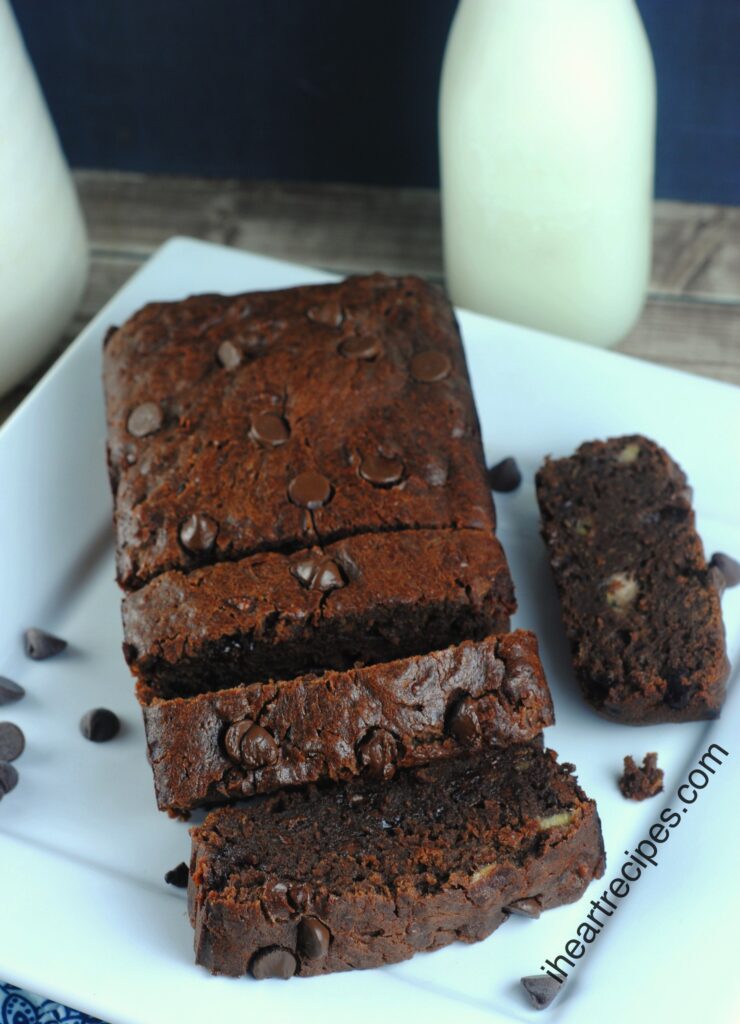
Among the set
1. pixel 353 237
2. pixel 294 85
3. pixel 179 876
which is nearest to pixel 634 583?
pixel 179 876

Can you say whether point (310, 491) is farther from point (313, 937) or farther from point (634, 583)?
point (313, 937)

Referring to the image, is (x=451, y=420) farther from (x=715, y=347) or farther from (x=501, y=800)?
(x=715, y=347)

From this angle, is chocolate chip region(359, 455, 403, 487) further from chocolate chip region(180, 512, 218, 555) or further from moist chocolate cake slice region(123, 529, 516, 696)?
chocolate chip region(180, 512, 218, 555)

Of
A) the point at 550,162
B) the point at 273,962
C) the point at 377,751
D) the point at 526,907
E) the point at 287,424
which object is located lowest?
the point at 526,907

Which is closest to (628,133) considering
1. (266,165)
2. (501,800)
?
(266,165)

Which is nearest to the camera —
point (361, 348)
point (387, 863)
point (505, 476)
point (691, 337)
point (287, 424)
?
point (387, 863)

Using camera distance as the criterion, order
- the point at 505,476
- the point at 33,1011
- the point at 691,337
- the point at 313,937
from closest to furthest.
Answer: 1. the point at 313,937
2. the point at 33,1011
3. the point at 505,476
4. the point at 691,337

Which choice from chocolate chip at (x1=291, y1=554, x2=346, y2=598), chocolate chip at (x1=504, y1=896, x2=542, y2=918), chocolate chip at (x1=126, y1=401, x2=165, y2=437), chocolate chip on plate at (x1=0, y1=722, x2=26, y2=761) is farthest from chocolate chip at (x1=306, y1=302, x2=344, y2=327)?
chocolate chip at (x1=504, y1=896, x2=542, y2=918)
